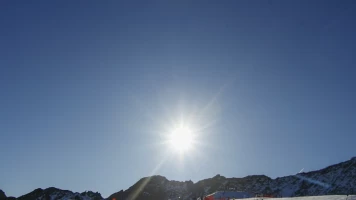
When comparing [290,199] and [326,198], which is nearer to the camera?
[326,198]

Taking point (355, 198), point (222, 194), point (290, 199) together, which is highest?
point (222, 194)

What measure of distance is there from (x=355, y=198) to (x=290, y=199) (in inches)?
414

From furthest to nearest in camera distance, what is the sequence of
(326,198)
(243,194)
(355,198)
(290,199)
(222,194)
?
(243,194), (222,194), (290,199), (326,198), (355,198)

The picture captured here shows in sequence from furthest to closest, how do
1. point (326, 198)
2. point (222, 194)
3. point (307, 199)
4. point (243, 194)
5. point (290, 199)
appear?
1. point (243, 194)
2. point (222, 194)
3. point (290, 199)
4. point (307, 199)
5. point (326, 198)

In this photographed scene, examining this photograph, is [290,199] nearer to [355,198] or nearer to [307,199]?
[307,199]

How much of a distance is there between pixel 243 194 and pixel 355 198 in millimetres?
92700

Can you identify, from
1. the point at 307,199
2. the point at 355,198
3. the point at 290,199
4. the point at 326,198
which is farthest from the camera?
the point at 290,199

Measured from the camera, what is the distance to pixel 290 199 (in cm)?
3541

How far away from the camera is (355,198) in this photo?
25516mm

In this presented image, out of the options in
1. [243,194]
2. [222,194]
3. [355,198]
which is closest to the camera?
[355,198]

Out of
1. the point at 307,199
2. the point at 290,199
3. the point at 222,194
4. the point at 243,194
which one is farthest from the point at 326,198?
the point at 243,194

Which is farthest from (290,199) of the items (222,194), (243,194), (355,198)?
(243,194)

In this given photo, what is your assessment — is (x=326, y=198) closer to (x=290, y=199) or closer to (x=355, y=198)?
(x=355, y=198)

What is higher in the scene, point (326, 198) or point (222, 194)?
point (222, 194)
